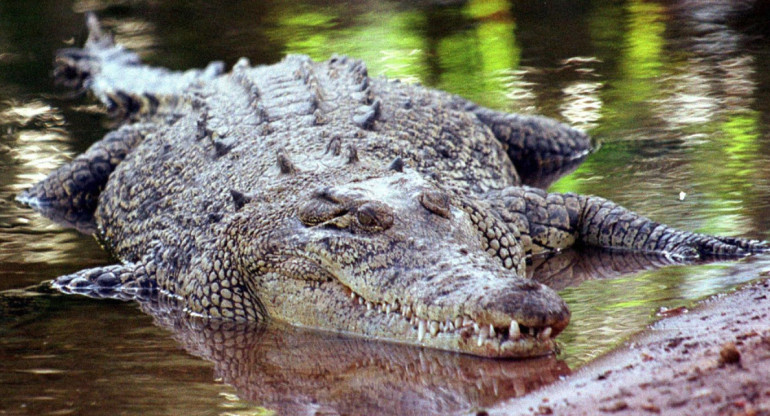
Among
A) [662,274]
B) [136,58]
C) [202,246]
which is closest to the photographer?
[662,274]

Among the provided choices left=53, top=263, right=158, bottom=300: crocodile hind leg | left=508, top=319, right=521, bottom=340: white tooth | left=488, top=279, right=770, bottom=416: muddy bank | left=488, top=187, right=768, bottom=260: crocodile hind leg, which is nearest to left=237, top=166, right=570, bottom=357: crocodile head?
left=508, top=319, right=521, bottom=340: white tooth

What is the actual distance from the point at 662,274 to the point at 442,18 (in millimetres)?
9203

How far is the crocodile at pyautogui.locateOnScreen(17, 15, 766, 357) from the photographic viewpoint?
425 centimetres

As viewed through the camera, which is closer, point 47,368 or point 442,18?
point 47,368

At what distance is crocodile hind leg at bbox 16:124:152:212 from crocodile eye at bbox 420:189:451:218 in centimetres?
367

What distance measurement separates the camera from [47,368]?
4.40 m

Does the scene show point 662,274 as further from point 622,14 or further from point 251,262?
point 622,14

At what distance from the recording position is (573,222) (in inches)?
227

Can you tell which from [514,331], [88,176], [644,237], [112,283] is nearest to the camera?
[514,331]

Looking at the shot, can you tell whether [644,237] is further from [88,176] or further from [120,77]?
[120,77]

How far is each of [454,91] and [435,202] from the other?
17.1 ft

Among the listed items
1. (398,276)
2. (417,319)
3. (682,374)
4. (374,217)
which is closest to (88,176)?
(374,217)

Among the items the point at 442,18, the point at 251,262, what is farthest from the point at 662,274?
the point at 442,18

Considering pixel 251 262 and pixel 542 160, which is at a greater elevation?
pixel 251 262
